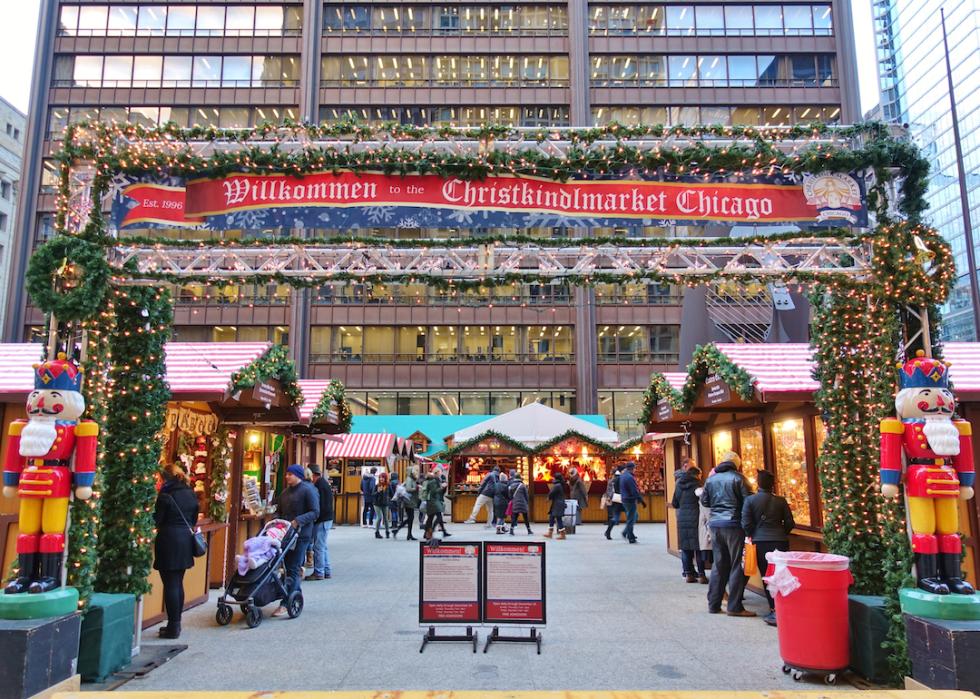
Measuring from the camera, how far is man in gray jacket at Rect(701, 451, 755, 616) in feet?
27.7

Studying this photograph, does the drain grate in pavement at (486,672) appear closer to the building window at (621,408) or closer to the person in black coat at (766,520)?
the person in black coat at (766,520)

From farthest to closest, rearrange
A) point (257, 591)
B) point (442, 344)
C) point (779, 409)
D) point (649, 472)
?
point (442, 344) → point (649, 472) → point (779, 409) → point (257, 591)

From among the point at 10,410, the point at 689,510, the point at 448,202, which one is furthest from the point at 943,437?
the point at 10,410

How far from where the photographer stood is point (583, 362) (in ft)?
116

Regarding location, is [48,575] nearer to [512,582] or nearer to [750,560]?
[512,582]

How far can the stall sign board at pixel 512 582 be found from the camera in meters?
7.04

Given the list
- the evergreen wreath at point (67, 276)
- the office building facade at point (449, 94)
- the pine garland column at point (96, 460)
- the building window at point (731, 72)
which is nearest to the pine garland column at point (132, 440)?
the pine garland column at point (96, 460)

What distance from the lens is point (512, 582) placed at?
709cm

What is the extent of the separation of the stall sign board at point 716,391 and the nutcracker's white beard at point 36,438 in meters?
7.66

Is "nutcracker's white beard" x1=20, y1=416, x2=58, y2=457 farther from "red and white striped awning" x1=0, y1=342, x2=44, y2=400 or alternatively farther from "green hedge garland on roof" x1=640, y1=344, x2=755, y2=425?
"green hedge garland on roof" x1=640, y1=344, x2=755, y2=425

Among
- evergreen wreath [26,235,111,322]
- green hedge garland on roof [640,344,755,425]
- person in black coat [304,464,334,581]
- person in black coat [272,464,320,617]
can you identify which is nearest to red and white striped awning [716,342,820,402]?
green hedge garland on roof [640,344,755,425]

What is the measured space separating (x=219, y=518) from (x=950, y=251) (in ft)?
30.6

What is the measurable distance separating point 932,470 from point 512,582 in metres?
3.90

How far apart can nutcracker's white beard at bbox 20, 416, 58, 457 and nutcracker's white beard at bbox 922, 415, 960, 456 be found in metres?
7.06
